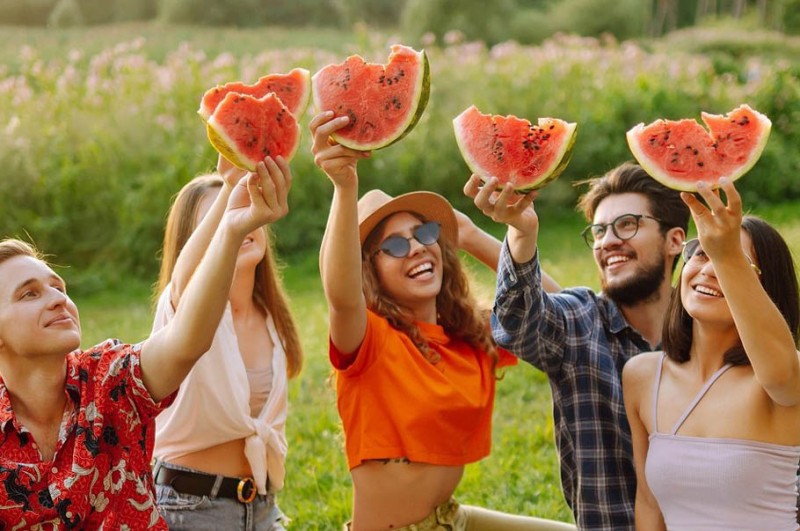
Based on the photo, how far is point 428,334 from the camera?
4.09 m

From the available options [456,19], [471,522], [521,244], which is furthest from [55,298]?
[456,19]

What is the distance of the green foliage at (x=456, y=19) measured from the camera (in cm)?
2748

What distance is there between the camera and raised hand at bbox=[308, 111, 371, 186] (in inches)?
121

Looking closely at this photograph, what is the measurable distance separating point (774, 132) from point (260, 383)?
1394cm

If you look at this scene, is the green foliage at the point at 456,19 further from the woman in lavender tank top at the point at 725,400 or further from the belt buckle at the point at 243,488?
the woman in lavender tank top at the point at 725,400

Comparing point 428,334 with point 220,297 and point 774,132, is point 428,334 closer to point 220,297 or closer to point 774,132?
point 220,297

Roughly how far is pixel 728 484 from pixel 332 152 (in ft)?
5.44

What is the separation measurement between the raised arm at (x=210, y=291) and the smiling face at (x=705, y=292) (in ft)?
4.54

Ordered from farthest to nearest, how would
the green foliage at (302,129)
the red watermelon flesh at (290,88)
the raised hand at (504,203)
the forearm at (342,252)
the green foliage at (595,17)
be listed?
the green foliage at (595,17)
the green foliage at (302,129)
the red watermelon flesh at (290,88)
the forearm at (342,252)
the raised hand at (504,203)

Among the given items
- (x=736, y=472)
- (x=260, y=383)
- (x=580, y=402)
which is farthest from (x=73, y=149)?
(x=736, y=472)

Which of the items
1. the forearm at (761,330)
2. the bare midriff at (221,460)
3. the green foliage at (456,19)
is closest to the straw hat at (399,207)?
the bare midriff at (221,460)

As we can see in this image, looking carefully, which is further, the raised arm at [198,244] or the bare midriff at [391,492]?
the bare midriff at [391,492]

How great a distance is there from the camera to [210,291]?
2863 millimetres

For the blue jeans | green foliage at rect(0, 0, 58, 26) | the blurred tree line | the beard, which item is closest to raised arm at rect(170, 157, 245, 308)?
the blue jeans
